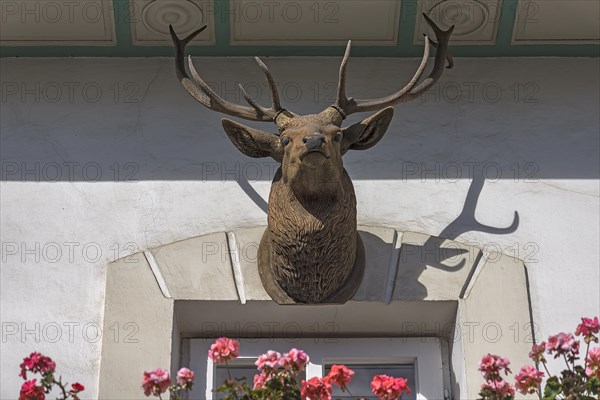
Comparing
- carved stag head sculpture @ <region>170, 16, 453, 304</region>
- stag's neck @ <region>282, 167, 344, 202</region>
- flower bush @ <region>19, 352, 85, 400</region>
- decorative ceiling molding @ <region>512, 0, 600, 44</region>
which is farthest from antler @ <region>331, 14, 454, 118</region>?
flower bush @ <region>19, 352, 85, 400</region>

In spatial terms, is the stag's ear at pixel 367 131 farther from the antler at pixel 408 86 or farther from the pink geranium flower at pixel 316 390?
the pink geranium flower at pixel 316 390

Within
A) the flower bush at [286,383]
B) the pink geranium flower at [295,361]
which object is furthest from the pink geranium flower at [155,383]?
the pink geranium flower at [295,361]

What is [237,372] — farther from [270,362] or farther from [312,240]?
[270,362]

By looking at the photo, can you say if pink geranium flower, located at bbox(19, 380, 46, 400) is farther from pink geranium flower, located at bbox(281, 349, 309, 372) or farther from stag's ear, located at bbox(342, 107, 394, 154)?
stag's ear, located at bbox(342, 107, 394, 154)

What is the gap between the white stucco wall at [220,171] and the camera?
5664 mm

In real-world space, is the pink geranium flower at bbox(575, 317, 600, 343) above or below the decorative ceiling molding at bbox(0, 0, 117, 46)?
below

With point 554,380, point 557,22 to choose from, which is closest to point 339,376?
point 554,380

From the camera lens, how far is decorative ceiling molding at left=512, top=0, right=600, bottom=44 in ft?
20.2

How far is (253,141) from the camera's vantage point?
Result: 18.3ft

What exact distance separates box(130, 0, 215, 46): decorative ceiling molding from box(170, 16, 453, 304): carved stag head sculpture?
0.59 metres

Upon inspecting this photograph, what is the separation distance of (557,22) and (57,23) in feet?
7.75

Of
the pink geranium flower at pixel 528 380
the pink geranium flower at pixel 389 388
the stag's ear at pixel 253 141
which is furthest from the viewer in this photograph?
the stag's ear at pixel 253 141

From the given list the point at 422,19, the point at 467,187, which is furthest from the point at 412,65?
the point at 467,187

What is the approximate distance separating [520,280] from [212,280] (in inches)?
52.2
